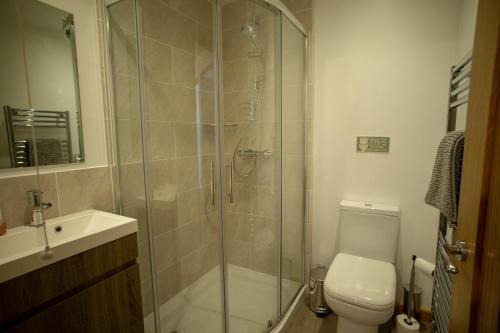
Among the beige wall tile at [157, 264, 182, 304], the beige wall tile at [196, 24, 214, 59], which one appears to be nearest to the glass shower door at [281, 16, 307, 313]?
the beige wall tile at [196, 24, 214, 59]

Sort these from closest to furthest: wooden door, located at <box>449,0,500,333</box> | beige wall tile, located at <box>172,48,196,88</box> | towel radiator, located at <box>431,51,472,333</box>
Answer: wooden door, located at <box>449,0,500,333</box> < towel radiator, located at <box>431,51,472,333</box> < beige wall tile, located at <box>172,48,196,88</box>

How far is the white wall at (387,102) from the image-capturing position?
165 centimetres

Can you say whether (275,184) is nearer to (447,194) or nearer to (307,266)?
(307,266)

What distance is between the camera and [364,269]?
1622 millimetres

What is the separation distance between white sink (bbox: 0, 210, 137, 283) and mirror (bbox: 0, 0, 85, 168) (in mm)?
298

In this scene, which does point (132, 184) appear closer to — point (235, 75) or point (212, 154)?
point (212, 154)

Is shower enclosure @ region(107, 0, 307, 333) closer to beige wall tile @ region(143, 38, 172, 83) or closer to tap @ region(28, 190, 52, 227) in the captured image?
beige wall tile @ region(143, 38, 172, 83)

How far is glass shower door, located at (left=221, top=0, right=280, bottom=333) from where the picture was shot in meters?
1.64

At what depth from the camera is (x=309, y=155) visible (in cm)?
207

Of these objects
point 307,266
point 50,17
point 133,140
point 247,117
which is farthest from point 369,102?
point 50,17

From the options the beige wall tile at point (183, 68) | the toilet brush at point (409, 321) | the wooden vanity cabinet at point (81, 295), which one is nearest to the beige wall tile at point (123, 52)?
the beige wall tile at point (183, 68)

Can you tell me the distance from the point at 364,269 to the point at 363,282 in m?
0.16

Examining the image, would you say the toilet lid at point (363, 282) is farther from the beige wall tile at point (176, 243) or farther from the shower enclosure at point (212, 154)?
the beige wall tile at point (176, 243)

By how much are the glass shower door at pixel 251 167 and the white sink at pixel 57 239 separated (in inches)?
24.8
